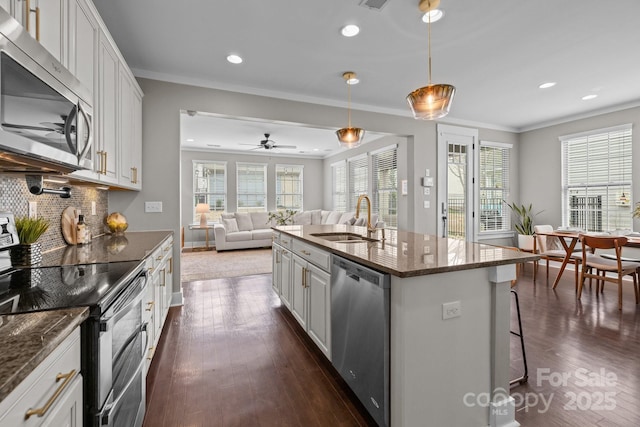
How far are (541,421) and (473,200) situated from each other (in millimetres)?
4671

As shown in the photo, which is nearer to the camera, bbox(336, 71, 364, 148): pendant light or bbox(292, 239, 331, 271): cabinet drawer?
bbox(292, 239, 331, 271): cabinet drawer

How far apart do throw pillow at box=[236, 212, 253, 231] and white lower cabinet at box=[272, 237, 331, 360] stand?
509 centimetres

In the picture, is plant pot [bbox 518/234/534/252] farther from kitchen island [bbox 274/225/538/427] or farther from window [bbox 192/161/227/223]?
window [bbox 192/161/227/223]

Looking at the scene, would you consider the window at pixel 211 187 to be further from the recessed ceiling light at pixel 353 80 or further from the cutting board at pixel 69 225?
the cutting board at pixel 69 225

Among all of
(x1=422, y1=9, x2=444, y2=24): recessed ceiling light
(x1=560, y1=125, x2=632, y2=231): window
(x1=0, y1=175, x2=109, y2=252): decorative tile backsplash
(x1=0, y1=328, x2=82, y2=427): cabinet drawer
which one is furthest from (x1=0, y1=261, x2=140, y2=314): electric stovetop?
(x1=560, y1=125, x2=632, y2=231): window

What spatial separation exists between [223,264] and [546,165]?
6.60 meters

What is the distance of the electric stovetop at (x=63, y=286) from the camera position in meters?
0.99

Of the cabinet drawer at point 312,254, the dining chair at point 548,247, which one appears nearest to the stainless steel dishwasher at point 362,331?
the cabinet drawer at point 312,254

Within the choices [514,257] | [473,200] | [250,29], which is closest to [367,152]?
[473,200]

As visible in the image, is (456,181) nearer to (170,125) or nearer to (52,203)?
(170,125)

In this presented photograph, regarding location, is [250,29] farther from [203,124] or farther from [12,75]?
[203,124]

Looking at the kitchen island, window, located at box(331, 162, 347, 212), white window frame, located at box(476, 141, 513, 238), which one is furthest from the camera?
window, located at box(331, 162, 347, 212)

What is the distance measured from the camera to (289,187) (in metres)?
9.38

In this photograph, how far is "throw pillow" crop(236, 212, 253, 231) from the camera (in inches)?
315
